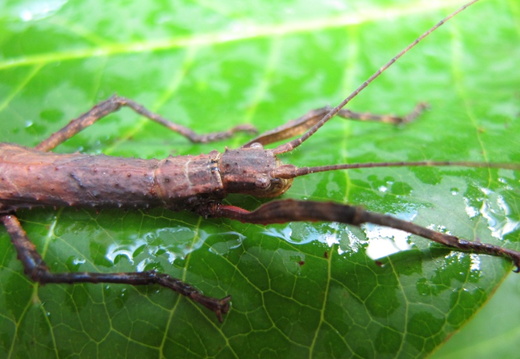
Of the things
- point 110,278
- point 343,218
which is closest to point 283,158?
point 343,218

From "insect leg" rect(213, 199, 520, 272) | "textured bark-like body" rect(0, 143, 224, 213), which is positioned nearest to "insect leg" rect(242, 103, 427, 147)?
"textured bark-like body" rect(0, 143, 224, 213)

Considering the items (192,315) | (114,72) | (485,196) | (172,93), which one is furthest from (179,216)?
(485,196)

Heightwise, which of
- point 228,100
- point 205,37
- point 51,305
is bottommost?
point 51,305

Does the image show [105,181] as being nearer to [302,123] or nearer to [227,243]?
[227,243]

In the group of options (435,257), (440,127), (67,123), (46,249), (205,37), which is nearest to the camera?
(435,257)

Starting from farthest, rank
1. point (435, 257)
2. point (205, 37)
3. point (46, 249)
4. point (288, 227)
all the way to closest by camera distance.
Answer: point (205, 37), point (46, 249), point (288, 227), point (435, 257)

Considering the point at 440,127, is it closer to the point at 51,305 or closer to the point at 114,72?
the point at 114,72

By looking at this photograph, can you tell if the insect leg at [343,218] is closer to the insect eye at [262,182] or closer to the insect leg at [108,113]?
the insect eye at [262,182]

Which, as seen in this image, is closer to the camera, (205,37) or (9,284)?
(9,284)
